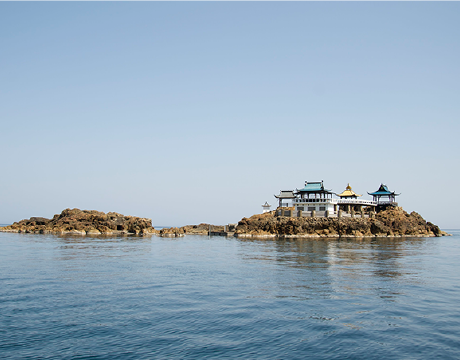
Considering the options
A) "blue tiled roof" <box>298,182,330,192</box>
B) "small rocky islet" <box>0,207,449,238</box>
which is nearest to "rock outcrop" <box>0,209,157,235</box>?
"small rocky islet" <box>0,207,449,238</box>

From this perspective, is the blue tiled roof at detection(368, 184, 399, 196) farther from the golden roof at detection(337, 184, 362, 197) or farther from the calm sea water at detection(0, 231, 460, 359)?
the calm sea water at detection(0, 231, 460, 359)

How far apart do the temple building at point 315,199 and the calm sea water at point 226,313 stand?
61900 mm

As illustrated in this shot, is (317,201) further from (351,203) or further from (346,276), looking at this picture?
(346,276)

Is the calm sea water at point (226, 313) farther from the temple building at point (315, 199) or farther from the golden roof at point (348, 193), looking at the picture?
the golden roof at point (348, 193)

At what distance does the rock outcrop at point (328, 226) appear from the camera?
8806cm

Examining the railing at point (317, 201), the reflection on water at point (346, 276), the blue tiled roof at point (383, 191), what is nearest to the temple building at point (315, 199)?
the railing at point (317, 201)

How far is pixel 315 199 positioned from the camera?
95812mm

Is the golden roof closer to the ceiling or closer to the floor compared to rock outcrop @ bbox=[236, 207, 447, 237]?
closer to the ceiling

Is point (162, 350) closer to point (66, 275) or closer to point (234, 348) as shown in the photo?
point (234, 348)

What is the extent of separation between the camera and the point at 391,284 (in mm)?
26109

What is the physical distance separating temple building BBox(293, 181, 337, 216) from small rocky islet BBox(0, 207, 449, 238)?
6239 millimetres

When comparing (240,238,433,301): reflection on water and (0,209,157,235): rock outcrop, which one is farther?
(0,209,157,235): rock outcrop

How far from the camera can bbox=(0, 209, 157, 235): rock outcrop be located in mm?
95312

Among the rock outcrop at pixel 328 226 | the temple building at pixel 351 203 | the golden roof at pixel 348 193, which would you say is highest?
the golden roof at pixel 348 193
